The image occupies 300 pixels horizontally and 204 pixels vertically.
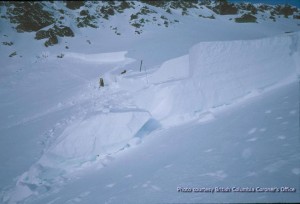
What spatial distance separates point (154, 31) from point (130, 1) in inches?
484

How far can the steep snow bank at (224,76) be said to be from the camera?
6566 mm

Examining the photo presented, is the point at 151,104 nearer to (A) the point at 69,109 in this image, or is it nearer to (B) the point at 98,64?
(A) the point at 69,109

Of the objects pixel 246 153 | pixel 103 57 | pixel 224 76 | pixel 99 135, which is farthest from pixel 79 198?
pixel 103 57

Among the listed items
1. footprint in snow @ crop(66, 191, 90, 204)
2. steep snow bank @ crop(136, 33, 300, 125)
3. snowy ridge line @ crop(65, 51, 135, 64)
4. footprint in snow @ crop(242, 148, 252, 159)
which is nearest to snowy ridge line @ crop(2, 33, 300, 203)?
steep snow bank @ crop(136, 33, 300, 125)

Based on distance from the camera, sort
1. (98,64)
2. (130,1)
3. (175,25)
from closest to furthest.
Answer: (98,64)
(175,25)
(130,1)

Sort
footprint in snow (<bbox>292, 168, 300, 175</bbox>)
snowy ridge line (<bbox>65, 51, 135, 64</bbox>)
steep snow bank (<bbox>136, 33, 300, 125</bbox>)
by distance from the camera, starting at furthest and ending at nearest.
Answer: snowy ridge line (<bbox>65, 51, 135, 64</bbox>) → steep snow bank (<bbox>136, 33, 300, 125</bbox>) → footprint in snow (<bbox>292, 168, 300, 175</bbox>)

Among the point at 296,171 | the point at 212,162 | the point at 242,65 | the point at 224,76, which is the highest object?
the point at 242,65

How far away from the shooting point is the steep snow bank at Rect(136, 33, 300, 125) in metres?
6.57

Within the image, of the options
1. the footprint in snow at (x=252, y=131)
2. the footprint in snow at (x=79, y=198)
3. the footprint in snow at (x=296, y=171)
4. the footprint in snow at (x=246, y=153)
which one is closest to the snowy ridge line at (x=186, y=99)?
the footprint in snow at (x=79, y=198)

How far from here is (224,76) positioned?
22.3ft

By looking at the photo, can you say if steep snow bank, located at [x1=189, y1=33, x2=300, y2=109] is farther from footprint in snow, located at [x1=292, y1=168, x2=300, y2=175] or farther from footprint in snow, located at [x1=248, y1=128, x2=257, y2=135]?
footprint in snow, located at [x1=292, y1=168, x2=300, y2=175]

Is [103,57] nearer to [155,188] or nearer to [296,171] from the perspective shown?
[155,188]

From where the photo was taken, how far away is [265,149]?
3988 millimetres

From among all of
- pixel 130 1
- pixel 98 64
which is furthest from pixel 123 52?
pixel 130 1
